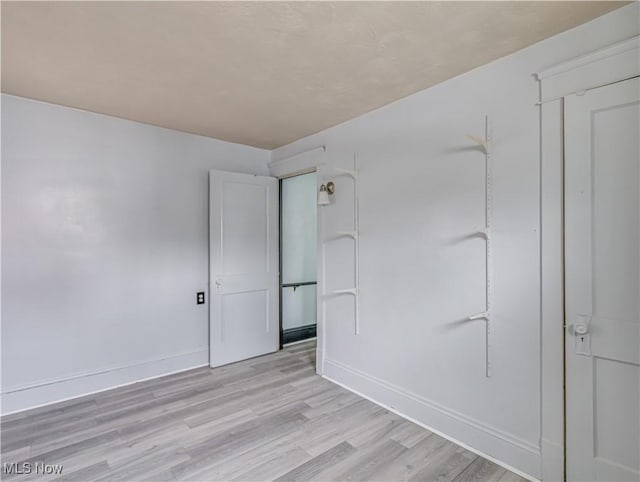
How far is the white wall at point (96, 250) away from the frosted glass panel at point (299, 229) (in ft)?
3.67

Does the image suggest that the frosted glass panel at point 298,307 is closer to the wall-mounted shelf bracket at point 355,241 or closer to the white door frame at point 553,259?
the wall-mounted shelf bracket at point 355,241

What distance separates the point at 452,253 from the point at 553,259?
57 cm

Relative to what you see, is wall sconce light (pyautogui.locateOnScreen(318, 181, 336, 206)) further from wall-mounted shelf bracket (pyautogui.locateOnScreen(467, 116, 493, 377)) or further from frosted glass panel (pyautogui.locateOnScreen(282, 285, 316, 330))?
frosted glass panel (pyautogui.locateOnScreen(282, 285, 316, 330))

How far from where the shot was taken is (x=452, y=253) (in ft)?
7.26

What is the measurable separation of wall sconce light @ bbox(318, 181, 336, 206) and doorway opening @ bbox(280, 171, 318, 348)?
112cm

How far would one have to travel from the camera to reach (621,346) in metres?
1.57

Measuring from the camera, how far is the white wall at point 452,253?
1854 millimetres

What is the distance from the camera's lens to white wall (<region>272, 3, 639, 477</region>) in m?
1.85

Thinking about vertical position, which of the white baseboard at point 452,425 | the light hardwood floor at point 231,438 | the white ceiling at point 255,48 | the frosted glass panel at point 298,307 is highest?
the white ceiling at point 255,48

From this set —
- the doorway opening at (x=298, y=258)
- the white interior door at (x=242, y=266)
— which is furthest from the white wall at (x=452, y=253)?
the doorway opening at (x=298, y=258)

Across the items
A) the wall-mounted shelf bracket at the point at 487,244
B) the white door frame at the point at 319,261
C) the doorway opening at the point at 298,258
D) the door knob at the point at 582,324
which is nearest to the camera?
the door knob at the point at 582,324

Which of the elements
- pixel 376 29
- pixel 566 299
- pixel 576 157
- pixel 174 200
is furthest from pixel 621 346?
pixel 174 200

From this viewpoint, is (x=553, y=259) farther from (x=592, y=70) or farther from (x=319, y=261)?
(x=319, y=261)

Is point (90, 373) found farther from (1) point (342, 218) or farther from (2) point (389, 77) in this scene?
(2) point (389, 77)
